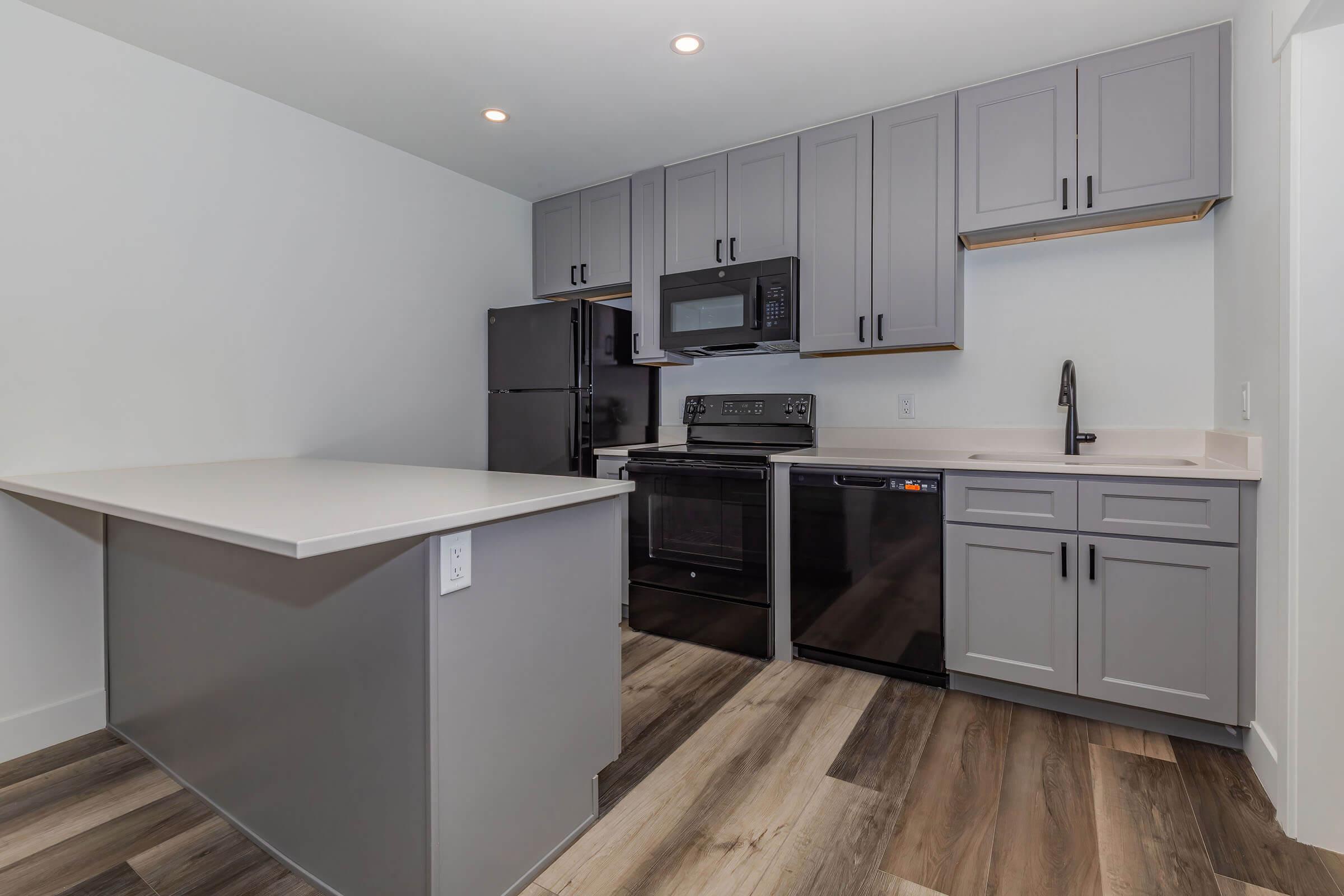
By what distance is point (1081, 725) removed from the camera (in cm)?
218

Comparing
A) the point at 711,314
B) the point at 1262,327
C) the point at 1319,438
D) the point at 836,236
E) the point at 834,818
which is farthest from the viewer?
Result: the point at 711,314

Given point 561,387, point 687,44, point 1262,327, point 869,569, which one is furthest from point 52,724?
point 1262,327

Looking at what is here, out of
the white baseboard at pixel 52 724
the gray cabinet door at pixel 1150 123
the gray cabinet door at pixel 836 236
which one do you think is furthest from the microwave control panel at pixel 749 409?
the white baseboard at pixel 52 724

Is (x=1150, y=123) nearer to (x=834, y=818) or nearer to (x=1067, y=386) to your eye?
(x=1067, y=386)

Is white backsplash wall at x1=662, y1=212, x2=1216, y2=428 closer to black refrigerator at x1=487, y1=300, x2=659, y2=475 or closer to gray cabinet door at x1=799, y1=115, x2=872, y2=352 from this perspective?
gray cabinet door at x1=799, y1=115, x2=872, y2=352

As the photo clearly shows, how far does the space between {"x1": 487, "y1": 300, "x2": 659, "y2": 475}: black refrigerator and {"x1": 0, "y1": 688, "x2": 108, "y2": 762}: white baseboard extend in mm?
1893

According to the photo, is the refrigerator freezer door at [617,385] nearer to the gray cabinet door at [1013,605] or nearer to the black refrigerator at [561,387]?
the black refrigerator at [561,387]

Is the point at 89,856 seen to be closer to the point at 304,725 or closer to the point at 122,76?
the point at 304,725

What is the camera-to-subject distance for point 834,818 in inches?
66.4

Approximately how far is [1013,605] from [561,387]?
7.51 ft

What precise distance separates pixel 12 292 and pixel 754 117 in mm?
2791

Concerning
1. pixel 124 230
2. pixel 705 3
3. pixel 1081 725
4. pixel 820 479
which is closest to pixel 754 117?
pixel 705 3

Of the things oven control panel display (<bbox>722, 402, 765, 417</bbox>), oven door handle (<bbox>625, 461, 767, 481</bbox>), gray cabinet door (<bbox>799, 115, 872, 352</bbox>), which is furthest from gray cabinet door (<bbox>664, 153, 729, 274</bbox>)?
oven door handle (<bbox>625, 461, 767, 481</bbox>)

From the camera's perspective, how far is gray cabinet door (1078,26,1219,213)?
215 centimetres
